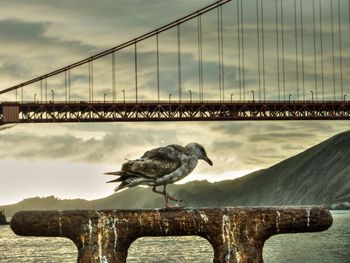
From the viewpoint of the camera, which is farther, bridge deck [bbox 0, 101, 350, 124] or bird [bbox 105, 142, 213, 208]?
bridge deck [bbox 0, 101, 350, 124]

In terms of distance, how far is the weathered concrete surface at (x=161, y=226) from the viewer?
549cm

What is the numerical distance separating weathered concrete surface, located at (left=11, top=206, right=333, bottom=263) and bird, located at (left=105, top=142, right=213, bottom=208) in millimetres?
542

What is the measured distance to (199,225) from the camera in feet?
18.3

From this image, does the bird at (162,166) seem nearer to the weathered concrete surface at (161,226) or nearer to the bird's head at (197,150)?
the bird's head at (197,150)

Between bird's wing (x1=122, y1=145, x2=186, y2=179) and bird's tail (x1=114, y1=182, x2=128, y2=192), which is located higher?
bird's wing (x1=122, y1=145, x2=186, y2=179)

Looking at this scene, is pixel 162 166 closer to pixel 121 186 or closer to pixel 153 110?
pixel 121 186

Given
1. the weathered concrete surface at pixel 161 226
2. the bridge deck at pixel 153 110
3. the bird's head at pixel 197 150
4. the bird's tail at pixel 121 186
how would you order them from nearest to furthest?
the weathered concrete surface at pixel 161 226, the bird's head at pixel 197 150, the bird's tail at pixel 121 186, the bridge deck at pixel 153 110

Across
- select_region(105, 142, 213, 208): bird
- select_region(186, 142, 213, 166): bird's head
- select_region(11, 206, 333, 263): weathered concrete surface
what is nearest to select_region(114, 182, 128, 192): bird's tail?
select_region(105, 142, 213, 208): bird

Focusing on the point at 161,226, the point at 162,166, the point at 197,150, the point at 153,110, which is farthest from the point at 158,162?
the point at 153,110

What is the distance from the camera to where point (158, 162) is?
6250 mm

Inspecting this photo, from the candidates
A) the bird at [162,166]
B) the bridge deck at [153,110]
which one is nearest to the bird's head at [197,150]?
the bird at [162,166]

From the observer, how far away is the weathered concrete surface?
5488 mm

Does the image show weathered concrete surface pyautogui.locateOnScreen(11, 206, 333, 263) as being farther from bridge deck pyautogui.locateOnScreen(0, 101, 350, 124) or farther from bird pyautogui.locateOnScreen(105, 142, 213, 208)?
bridge deck pyautogui.locateOnScreen(0, 101, 350, 124)

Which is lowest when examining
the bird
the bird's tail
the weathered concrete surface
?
the weathered concrete surface
